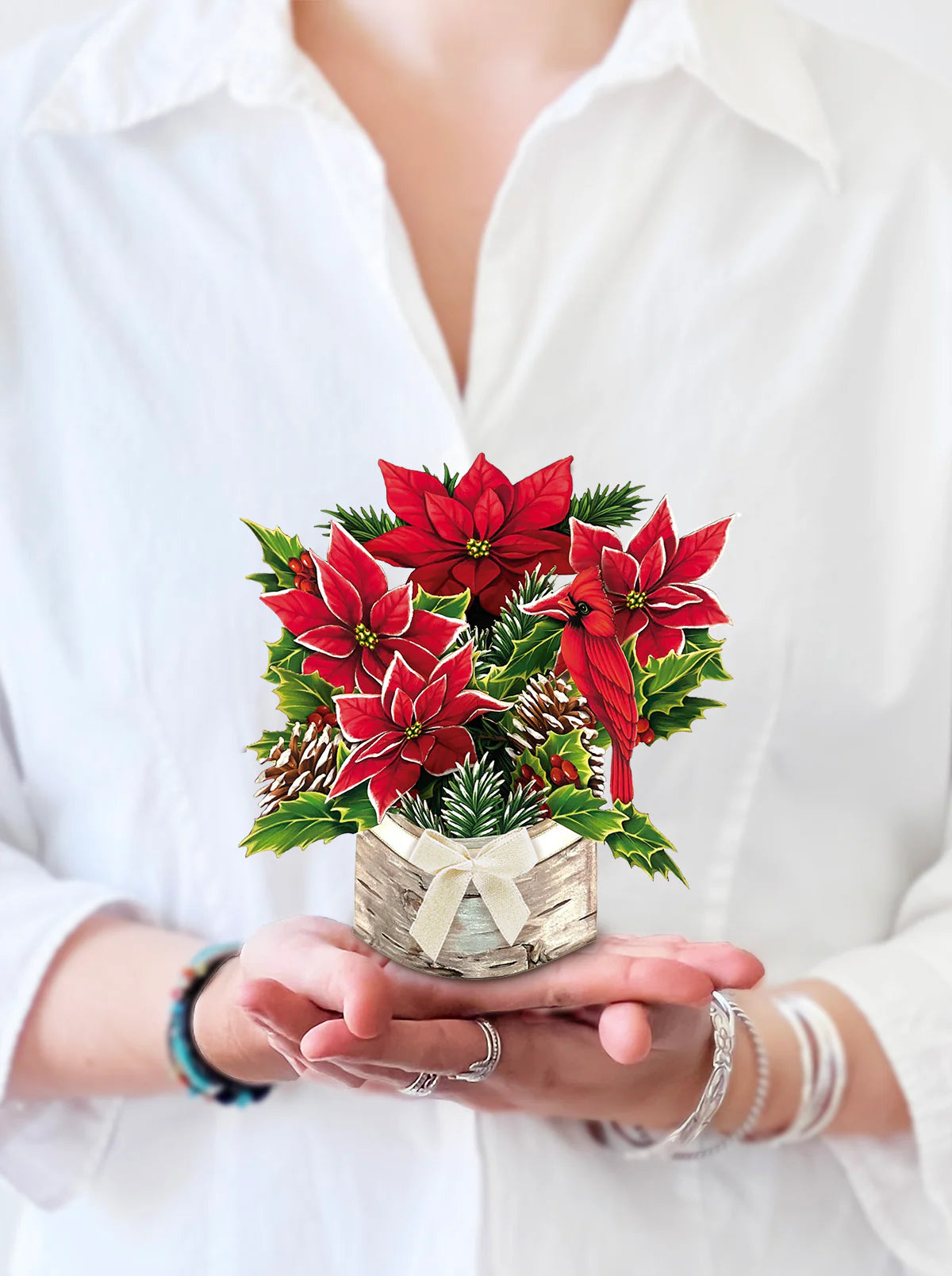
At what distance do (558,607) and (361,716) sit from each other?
0.30 ft

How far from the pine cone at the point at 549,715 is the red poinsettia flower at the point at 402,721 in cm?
1

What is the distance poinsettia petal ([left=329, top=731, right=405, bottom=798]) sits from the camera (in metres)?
0.48

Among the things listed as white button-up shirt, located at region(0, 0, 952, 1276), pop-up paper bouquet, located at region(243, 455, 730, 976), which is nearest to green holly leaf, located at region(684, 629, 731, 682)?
pop-up paper bouquet, located at region(243, 455, 730, 976)

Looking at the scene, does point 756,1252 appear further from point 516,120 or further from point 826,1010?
point 516,120

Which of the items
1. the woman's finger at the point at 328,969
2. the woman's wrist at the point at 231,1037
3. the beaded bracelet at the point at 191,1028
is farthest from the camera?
the beaded bracelet at the point at 191,1028

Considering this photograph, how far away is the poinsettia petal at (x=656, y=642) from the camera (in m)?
0.51

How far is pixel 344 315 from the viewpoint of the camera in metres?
0.75

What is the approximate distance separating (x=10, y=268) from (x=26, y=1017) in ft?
1.52

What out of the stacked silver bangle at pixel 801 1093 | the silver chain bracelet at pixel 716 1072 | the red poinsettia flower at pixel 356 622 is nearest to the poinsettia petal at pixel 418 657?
the red poinsettia flower at pixel 356 622

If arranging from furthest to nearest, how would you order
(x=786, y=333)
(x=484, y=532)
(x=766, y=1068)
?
→ (x=786, y=333) < (x=766, y=1068) < (x=484, y=532)

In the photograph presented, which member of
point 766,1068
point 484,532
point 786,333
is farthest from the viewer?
point 786,333

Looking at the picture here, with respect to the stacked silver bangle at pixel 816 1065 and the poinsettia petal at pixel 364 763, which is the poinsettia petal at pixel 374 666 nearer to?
the poinsettia petal at pixel 364 763

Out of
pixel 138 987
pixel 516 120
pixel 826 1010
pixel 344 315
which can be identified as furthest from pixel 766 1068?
pixel 516 120

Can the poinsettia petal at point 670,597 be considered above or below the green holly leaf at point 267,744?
above
